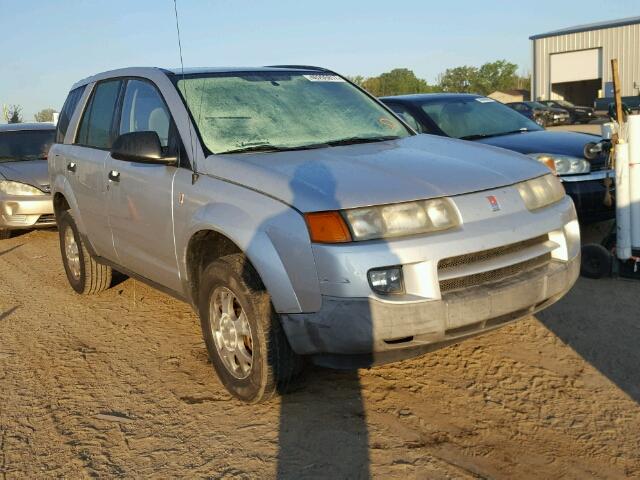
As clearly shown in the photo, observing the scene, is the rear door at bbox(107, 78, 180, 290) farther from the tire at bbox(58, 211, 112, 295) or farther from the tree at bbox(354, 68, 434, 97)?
the tree at bbox(354, 68, 434, 97)

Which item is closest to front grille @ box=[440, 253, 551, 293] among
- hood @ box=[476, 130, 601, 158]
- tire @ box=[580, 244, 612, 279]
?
tire @ box=[580, 244, 612, 279]

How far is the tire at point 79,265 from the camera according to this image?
6008 millimetres

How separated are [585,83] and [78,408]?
4929cm

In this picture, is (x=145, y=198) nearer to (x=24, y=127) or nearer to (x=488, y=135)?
(x=488, y=135)

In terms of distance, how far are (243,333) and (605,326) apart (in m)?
2.48

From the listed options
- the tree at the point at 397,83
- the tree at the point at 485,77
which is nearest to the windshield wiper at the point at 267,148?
the tree at the point at 397,83

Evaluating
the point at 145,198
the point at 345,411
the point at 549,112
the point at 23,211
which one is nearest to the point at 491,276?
the point at 345,411

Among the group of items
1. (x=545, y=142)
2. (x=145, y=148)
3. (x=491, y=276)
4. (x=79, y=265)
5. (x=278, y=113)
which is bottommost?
(x=79, y=265)

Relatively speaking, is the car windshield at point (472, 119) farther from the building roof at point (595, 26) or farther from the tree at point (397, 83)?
the tree at point (397, 83)

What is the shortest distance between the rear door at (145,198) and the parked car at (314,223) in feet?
0.05

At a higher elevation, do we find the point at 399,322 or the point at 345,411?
the point at 399,322

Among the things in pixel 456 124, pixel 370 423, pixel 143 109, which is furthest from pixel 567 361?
pixel 456 124

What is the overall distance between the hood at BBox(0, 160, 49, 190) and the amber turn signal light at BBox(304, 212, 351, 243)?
700 cm

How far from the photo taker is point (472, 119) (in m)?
7.60
